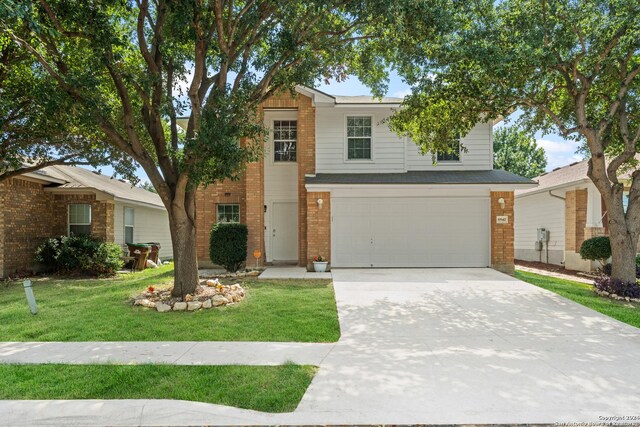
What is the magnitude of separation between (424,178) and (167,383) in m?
10.8

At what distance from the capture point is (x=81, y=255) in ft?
43.7

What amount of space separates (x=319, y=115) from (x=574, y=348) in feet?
35.2

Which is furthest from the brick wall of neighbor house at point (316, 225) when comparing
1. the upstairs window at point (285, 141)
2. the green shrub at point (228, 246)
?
the upstairs window at point (285, 141)

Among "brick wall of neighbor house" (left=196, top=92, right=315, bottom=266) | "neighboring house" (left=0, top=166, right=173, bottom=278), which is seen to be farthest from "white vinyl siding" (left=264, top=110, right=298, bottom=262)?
"neighboring house" (left=0, top=166, right=173, bottom=278)

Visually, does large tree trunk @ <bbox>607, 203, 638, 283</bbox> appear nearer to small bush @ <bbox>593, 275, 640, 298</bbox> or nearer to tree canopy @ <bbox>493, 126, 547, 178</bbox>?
small bush @ <bbox>593, 275, 640, 298</bbox>

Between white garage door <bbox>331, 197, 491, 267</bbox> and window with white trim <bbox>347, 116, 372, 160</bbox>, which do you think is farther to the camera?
window with white trim <bbox>347, 116, 372, 160</bbox>

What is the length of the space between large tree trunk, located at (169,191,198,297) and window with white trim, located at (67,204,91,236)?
853 cm

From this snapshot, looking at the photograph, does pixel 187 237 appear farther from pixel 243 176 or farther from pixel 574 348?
pixel 574 348

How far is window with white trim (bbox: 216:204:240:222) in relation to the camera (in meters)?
14.5

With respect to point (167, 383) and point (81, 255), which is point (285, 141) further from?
point (167, 383)

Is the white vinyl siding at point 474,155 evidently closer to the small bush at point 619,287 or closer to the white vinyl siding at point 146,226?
the small bush at point 619,287

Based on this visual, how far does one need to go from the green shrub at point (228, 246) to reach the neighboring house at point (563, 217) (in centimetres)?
1302

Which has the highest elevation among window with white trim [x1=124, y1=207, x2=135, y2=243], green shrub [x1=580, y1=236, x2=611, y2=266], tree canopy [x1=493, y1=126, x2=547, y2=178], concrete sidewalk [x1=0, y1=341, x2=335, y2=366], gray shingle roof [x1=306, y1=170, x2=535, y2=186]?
tree canopy [x1=493, y1=126, x2=547, y2=178]

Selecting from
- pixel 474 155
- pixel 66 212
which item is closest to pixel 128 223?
pixel 66 212
